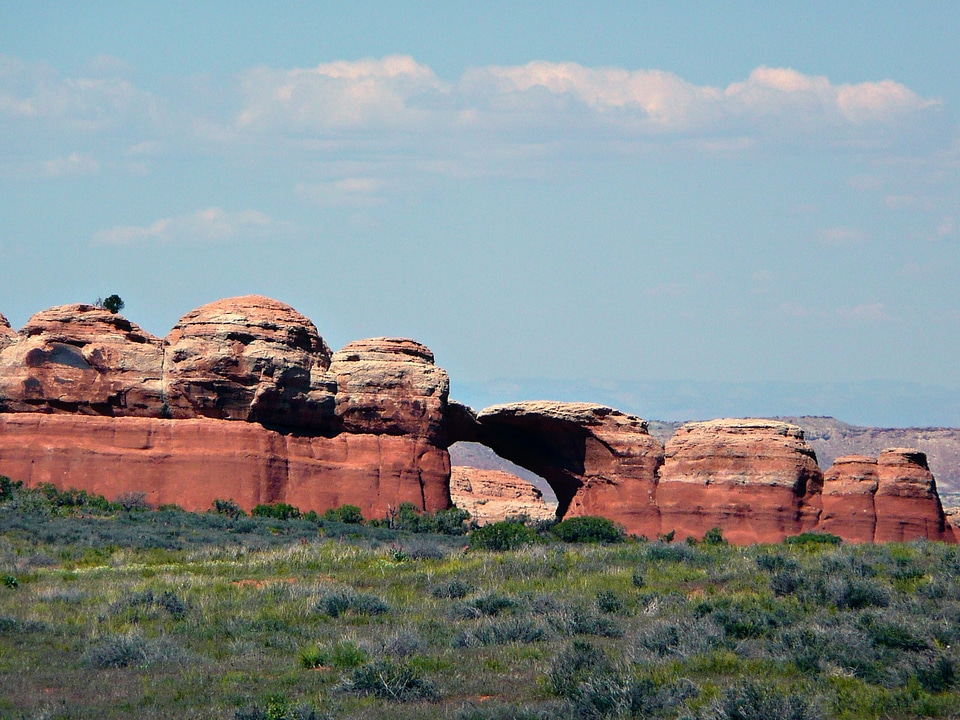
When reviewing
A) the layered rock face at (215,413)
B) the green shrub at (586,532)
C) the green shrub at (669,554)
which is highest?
the layered rock face at (215,413)

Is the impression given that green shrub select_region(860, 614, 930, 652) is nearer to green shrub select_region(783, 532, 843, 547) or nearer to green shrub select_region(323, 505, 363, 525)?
green shrub select_region(783, 532, 843, 547)

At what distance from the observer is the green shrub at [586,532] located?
35281mm

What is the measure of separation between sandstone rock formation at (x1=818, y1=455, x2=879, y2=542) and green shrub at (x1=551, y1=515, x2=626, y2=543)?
8.22m

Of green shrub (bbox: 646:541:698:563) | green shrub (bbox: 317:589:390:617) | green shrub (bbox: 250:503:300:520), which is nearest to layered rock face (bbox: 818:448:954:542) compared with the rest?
green shrub (bbox: 250:503:300:520)

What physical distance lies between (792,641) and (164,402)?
2863 centimetres

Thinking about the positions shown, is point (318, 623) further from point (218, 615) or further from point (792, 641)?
point (792, 641)

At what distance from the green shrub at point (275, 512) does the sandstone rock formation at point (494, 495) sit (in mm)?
17279

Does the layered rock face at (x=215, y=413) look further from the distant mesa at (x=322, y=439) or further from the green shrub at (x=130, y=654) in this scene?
the green shrub at (x=130, y=654)

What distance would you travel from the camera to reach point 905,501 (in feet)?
135

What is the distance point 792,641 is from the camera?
48.0ft

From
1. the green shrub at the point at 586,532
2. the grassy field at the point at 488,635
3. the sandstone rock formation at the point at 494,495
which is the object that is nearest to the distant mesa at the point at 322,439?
the green shrub at the point at 586,532

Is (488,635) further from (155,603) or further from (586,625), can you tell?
(155,603)

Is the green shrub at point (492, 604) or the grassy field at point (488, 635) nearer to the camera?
the grassy field at point (488, 635)

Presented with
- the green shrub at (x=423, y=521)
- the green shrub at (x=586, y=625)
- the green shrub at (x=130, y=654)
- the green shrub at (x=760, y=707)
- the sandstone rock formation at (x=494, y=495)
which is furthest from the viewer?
the sandstone rock formation at (x=494, y=495)
